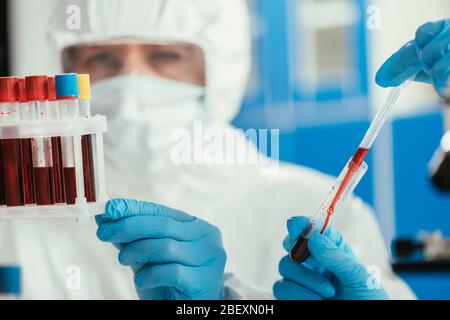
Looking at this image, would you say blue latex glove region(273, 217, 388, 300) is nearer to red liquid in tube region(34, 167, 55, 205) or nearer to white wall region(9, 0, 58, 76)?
red liquid in tube region(34, 167, 55, 205)

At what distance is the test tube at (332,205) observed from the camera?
947mm

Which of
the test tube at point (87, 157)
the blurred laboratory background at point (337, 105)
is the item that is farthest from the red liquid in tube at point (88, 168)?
the blurred laboratory background at point (337, 105)

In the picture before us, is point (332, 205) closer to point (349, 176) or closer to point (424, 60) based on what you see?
point (349, 176)

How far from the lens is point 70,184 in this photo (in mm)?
859

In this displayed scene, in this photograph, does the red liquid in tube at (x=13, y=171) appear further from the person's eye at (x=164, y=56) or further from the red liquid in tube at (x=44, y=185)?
the person's eye at (x=164, y=56)

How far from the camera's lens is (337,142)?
2.15 meters

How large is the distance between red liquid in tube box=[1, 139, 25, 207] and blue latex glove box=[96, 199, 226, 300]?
0.40 feet

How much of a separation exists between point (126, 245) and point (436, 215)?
150cm

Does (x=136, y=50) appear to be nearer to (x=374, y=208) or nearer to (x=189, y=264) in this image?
(x=189, y=264)

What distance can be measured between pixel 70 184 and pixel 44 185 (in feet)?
0.11

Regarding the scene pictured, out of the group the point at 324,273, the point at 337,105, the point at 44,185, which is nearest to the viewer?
the point at 44,185

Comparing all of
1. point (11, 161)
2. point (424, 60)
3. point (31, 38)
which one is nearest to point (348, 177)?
point (424, 60)
